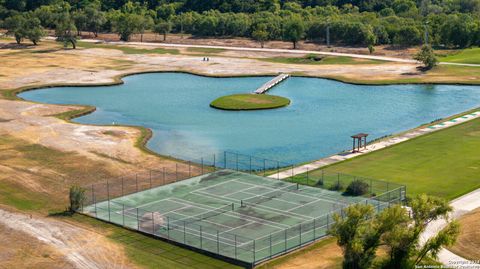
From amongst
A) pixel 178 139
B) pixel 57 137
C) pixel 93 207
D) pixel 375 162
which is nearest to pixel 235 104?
pixel 178 139

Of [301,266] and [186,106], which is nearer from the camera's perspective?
[301,266]

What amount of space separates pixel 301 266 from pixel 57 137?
188 feet

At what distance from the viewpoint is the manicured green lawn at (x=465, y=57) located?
18143cm

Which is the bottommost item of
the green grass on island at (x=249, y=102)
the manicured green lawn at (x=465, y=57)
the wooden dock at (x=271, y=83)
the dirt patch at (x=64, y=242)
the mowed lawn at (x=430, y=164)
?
the dirt patch at (x=64, y=242)

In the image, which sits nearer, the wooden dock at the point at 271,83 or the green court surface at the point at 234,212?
the green court surface at the point at 234,212

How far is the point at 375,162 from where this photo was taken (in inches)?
3809

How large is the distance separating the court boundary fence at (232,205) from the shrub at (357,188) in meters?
0.57

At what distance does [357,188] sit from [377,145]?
2408 centimetres

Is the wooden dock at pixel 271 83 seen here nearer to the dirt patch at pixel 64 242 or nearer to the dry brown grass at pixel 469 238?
the dirt patch at pixel 64 242

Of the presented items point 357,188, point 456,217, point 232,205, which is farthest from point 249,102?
point 456,217

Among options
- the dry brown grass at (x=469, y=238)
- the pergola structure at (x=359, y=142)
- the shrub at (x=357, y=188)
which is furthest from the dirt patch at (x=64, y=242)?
the pergola structure at (x=359, y=142)

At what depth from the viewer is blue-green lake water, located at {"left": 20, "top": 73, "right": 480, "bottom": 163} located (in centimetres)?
11031

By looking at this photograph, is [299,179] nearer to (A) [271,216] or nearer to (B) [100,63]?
(A) [271,216]

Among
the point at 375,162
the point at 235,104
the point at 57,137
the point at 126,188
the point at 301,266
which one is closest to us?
the point at 301,266
